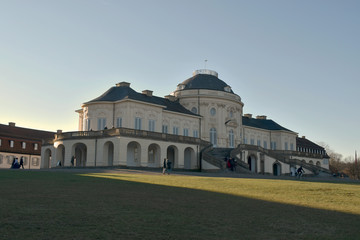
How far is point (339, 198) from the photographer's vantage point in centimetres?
2011

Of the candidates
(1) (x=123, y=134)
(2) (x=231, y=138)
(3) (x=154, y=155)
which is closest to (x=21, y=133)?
(3) (x=154, y=155)

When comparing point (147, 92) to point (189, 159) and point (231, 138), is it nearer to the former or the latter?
point (189, 159)

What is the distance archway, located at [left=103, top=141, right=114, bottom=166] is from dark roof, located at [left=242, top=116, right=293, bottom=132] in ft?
114

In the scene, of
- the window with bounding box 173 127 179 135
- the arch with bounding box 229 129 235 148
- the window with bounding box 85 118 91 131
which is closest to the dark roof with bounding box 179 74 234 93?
the arch with bounding box 229 129 235 148

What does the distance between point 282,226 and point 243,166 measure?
4108 cm

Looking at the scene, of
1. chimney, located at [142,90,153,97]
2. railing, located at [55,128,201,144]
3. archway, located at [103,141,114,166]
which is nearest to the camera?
railing, located at [55,128,201,144]

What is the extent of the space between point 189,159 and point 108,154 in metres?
12.1

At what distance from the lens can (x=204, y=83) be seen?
232 feet

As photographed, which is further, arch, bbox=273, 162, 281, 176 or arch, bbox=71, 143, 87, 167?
arch, bbox=273, 162, 281, 176

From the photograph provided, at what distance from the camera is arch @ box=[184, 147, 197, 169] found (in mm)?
58406

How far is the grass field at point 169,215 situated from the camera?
11.1 meters

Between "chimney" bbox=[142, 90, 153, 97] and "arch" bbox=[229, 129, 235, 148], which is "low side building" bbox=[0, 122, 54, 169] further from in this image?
"arch" bbox=[229, 129, 235, 148]

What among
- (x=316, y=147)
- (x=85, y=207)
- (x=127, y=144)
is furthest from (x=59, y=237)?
(x=316, y=147)

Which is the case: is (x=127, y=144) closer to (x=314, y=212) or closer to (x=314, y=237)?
(x=314, y=212)
